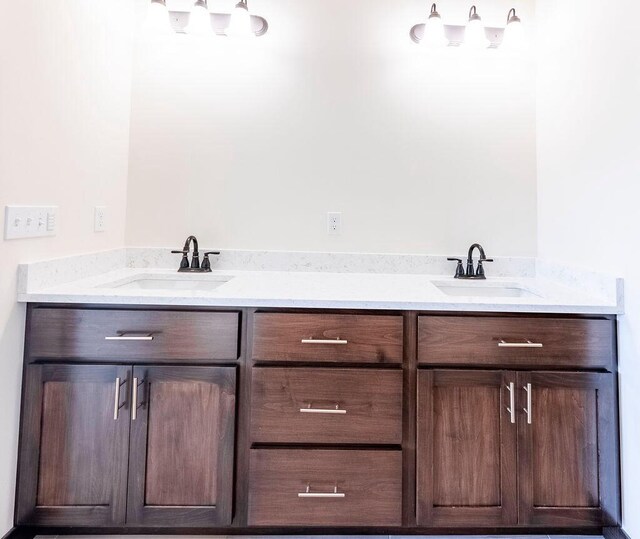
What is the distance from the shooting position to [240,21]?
1823 millimetres

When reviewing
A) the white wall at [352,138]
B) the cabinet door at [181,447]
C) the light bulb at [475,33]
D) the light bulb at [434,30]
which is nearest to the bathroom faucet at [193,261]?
the white wall at [352,138]

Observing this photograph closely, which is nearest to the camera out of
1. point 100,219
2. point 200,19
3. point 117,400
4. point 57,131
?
point 117,400

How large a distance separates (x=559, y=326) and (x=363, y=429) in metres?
0.75

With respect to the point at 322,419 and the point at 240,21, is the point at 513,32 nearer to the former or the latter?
the point at 240,21

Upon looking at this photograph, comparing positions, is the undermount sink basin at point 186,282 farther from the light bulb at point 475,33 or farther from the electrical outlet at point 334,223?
the light bulb at point 475,33

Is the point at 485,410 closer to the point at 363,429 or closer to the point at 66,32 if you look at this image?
the point at 363,429

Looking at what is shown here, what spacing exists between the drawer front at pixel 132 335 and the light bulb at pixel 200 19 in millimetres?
Answer: 1394

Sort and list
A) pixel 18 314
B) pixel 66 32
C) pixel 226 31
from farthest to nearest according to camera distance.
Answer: pixel 226 31, pixel 66 32, pixel 18 314

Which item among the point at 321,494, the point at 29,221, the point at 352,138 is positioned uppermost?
the point at 352,138

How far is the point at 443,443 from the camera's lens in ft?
4.31

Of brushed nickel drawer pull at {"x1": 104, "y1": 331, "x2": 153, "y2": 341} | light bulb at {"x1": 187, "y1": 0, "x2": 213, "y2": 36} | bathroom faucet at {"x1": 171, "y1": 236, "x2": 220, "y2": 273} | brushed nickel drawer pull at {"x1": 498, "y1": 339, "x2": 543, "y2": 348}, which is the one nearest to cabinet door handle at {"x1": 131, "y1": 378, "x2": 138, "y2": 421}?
brushed nickel drawer pull at {"x1": 104, "y1": 331, "x2": 153, "y2": 341}

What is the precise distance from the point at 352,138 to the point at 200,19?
2.94ft

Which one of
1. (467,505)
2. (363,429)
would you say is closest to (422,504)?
(467,505)

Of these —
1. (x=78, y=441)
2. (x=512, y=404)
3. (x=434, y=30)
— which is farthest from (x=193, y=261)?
(x=434, y=30)
